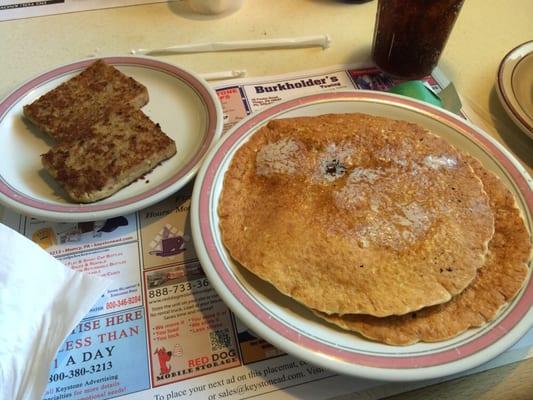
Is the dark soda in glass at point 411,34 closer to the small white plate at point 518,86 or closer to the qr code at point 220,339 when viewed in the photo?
the small white plate at point 518,86

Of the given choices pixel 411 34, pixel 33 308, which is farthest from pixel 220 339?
pixel 411 34

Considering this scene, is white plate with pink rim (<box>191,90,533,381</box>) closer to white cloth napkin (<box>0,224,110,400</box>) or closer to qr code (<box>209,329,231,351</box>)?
qr code (<box>209,329,231,351</box>)

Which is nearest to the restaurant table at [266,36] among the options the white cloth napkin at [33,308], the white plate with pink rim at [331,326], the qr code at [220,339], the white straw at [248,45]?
the white straw at [248,45]

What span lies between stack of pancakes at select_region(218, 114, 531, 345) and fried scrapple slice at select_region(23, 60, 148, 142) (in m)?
0.38

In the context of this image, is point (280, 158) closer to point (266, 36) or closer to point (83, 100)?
point (83, 100)

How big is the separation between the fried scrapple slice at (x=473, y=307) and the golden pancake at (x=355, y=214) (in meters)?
0.03

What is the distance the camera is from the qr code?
2.33 feet

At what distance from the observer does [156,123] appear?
1035mm

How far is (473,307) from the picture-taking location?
657 millimetres

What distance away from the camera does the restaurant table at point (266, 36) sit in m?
1.22

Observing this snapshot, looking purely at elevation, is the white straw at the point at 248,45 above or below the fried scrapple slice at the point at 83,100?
above

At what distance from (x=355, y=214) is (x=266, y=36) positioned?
0.81 m

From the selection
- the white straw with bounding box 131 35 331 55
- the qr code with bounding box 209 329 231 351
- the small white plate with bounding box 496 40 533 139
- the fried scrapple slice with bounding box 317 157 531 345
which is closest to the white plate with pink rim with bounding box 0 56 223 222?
the white straw with bounding box 131 35 331 55

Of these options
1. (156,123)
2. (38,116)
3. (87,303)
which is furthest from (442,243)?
(38,116)
